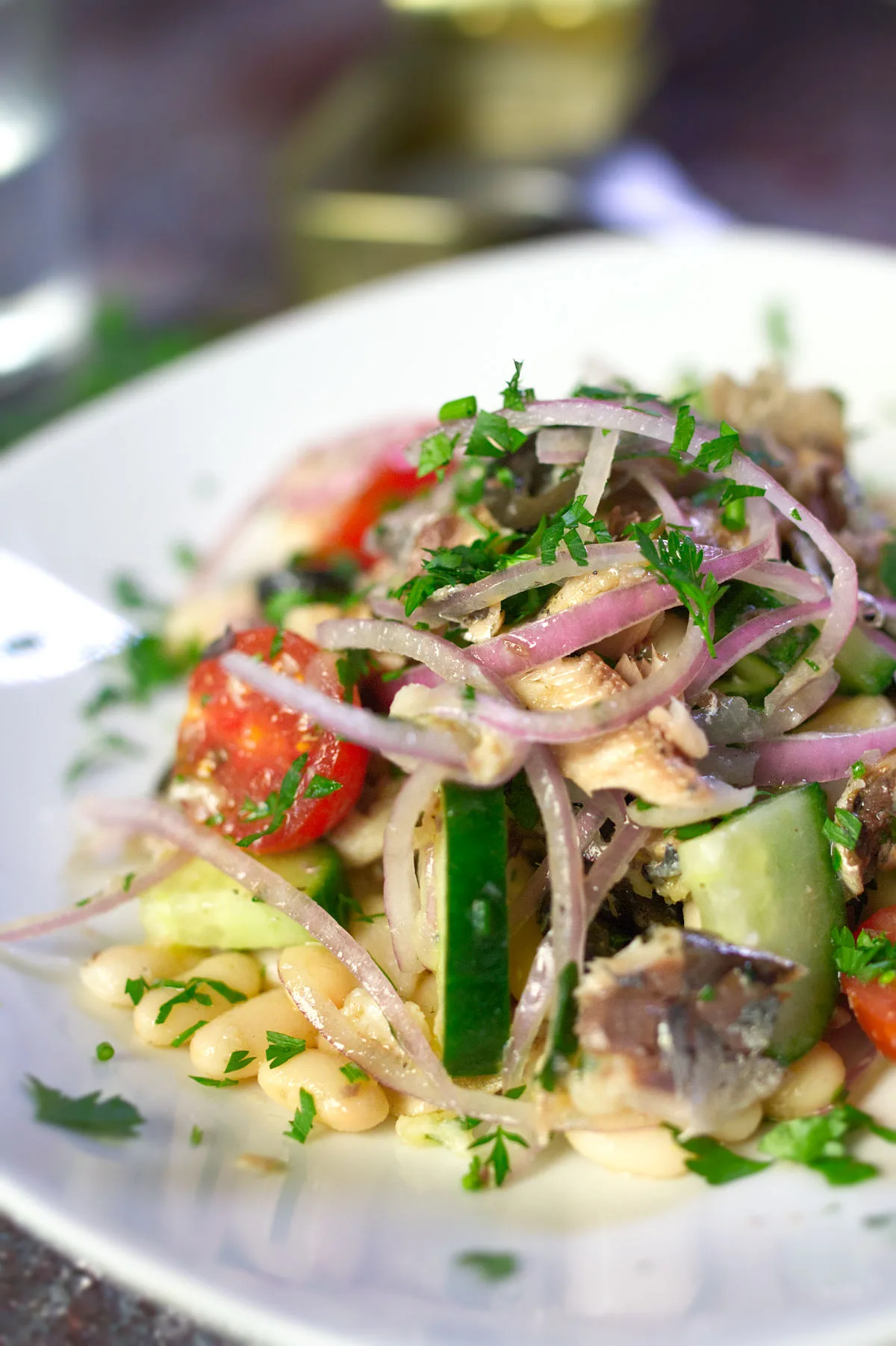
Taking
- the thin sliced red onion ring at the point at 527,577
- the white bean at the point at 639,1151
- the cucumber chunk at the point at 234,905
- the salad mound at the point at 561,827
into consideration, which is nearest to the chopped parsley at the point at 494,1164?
the salad mound at the point at 561,827

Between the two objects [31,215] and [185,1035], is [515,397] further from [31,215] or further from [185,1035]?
[31,215]

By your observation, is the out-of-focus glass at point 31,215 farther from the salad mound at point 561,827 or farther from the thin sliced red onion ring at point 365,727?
the thin sliced red onion ring at point 365,727

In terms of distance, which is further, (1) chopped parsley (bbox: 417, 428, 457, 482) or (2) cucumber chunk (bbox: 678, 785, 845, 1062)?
(1) chopped parsley (bbox: 417, 428, 457, 482)

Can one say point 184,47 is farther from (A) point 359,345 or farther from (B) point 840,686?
(B) point 840,686

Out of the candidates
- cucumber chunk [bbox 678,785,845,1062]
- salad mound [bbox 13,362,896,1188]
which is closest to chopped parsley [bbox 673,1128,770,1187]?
salad mound [bbox 13,362,896,1188]

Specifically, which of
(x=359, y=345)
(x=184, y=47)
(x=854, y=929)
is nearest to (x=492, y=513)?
(x=854, y=929)

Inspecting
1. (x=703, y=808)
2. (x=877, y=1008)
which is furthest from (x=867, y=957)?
(x=703, y=808)

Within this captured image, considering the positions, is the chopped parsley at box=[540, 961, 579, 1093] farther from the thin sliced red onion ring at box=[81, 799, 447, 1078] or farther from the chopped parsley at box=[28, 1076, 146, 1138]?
the chopped parsley at box=[28, 1076, 146, 1138]
